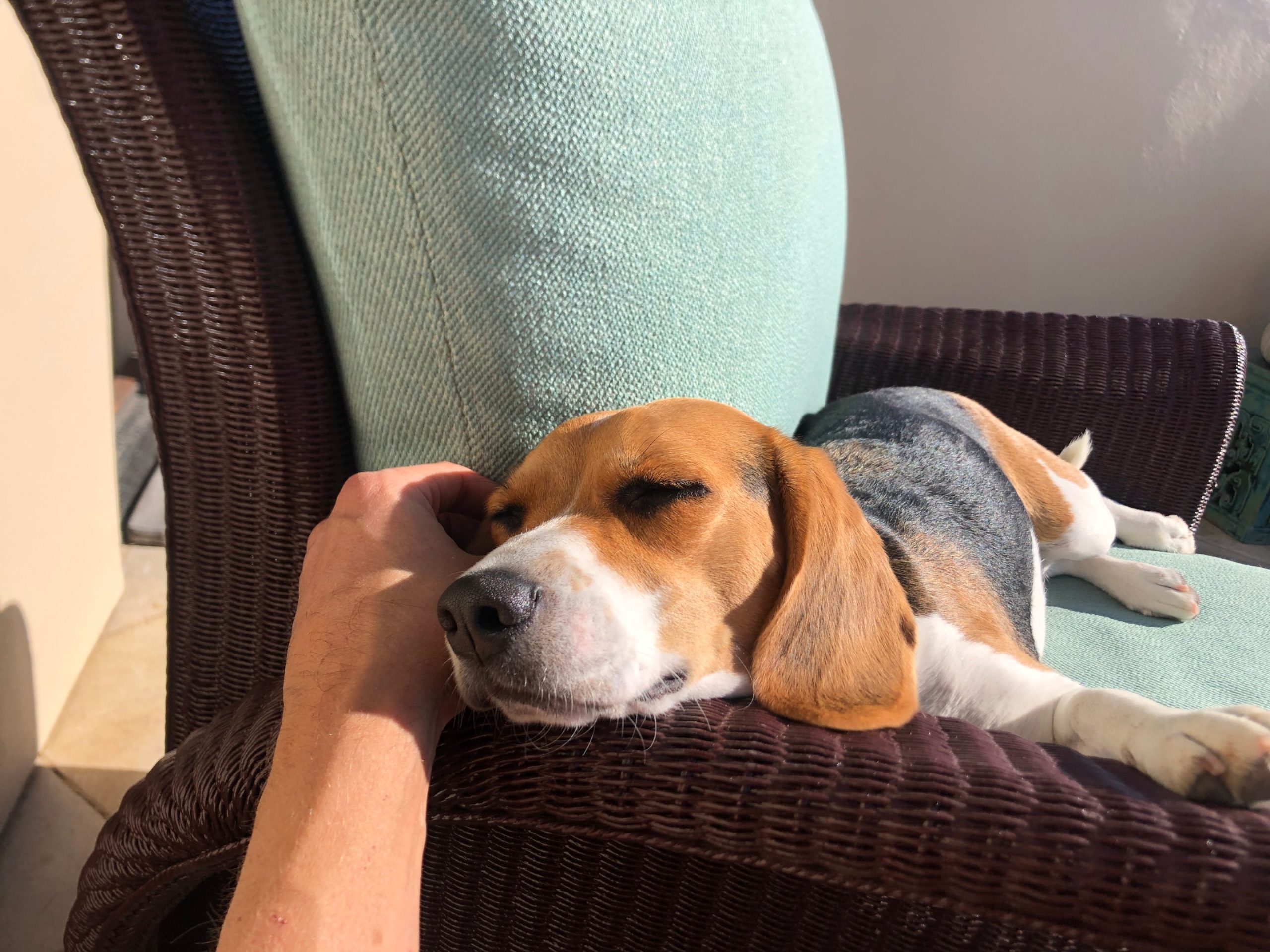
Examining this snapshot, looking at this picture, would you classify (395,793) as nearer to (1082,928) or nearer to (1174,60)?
(1082,928)

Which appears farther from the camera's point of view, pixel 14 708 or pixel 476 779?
pixel 14 708

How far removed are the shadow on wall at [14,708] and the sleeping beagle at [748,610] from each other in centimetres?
159

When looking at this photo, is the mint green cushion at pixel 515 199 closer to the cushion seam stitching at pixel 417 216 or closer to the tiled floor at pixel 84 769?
the cushion seam stitching at pixel 417 216

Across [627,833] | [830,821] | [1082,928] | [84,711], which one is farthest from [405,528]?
[84,711]

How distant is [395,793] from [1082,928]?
2.15 feet

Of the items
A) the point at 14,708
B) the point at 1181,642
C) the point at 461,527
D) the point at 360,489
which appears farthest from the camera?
the point at 14,708

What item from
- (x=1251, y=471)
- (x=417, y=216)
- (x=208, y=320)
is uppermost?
(x=417, y=216)

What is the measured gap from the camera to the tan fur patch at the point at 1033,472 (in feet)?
7.34

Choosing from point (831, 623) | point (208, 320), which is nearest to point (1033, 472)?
Result: point (831, 623)

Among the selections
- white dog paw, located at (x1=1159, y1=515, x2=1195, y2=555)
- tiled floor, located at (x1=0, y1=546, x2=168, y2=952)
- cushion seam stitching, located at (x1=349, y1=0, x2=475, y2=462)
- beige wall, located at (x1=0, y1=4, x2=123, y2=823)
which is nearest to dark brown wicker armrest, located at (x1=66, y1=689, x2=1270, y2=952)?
cushion seam stitching, located at (x1=349, y1=0, x2=475, y2=462)

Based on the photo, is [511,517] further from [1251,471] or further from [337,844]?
[1251,471]

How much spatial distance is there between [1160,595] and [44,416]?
2.81m

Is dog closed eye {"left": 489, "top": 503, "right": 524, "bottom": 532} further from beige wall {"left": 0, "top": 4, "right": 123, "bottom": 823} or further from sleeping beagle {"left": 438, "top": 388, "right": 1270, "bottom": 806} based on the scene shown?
beige wall {"left": 0, "top": 4, "right": 123, "bottom": 823}

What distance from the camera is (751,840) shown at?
861 millimetres
